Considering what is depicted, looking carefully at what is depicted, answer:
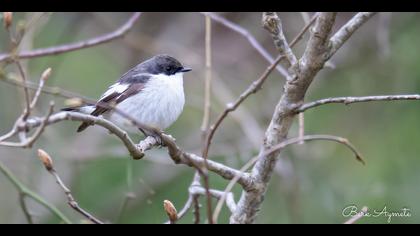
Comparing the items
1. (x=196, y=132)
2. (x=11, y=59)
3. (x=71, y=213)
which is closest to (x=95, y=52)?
(x=196, y=132)

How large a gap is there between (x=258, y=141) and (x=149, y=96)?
4.43 ft

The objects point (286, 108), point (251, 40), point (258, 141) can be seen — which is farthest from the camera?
point (258, 141)

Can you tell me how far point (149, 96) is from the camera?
15.5 feet

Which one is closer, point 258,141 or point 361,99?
point 361,99

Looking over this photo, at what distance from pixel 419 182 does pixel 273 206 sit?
151cm

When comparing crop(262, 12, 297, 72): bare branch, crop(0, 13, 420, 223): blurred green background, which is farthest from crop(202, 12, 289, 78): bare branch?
crop(0, 13, 420, 223): blurred green background

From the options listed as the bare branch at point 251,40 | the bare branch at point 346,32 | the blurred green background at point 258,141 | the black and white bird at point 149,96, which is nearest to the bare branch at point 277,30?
the bare branch at point 346,32

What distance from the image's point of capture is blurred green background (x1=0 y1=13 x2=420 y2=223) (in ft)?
19.7

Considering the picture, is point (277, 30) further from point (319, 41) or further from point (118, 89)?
point (118, 89)

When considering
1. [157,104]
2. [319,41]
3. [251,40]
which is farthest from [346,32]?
[157,104]

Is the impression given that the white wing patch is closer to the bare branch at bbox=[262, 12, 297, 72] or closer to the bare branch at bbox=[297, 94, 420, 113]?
the bare branch at bbox=[262, 12, 297, 72]

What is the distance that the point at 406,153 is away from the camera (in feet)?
20.3

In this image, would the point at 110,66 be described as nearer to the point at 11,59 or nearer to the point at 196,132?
the point at 196,132

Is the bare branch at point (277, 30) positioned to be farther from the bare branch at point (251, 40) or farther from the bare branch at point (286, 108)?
the bare branch at point (251, 40)
